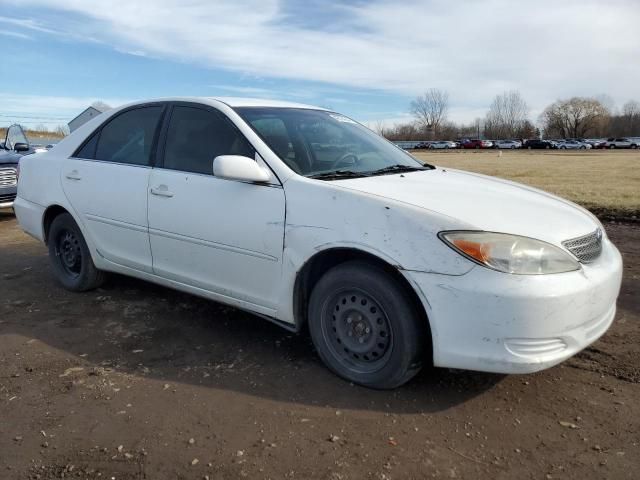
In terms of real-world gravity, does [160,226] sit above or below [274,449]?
above

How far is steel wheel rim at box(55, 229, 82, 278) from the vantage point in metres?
4.99

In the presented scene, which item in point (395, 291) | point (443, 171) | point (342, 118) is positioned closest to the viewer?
point (395, 291)

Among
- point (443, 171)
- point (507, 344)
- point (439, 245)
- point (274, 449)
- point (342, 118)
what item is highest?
point (342, 118)

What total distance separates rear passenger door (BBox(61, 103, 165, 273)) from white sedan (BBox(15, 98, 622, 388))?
0.01 m

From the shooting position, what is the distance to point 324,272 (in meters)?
3.38

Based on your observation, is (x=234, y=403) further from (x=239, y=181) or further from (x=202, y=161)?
(x=202, y=161)

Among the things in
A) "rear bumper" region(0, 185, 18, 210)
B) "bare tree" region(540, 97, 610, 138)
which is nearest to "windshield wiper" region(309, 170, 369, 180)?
"rear bumper" region(0, 185, 18, 210)

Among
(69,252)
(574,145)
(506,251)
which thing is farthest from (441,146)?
(506,251)

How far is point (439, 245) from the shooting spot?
279 centimetres

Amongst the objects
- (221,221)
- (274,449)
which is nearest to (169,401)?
(274,449)

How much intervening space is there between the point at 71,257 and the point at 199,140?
1993 mm

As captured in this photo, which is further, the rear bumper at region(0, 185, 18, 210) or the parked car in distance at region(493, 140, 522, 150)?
the parked car in distance at region(493, 140, 522, 150)

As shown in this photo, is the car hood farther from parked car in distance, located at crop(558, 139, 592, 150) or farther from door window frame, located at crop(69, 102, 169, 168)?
parked car in distance, located at crop(558, 139, 592, 150)

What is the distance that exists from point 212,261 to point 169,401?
990 mm
